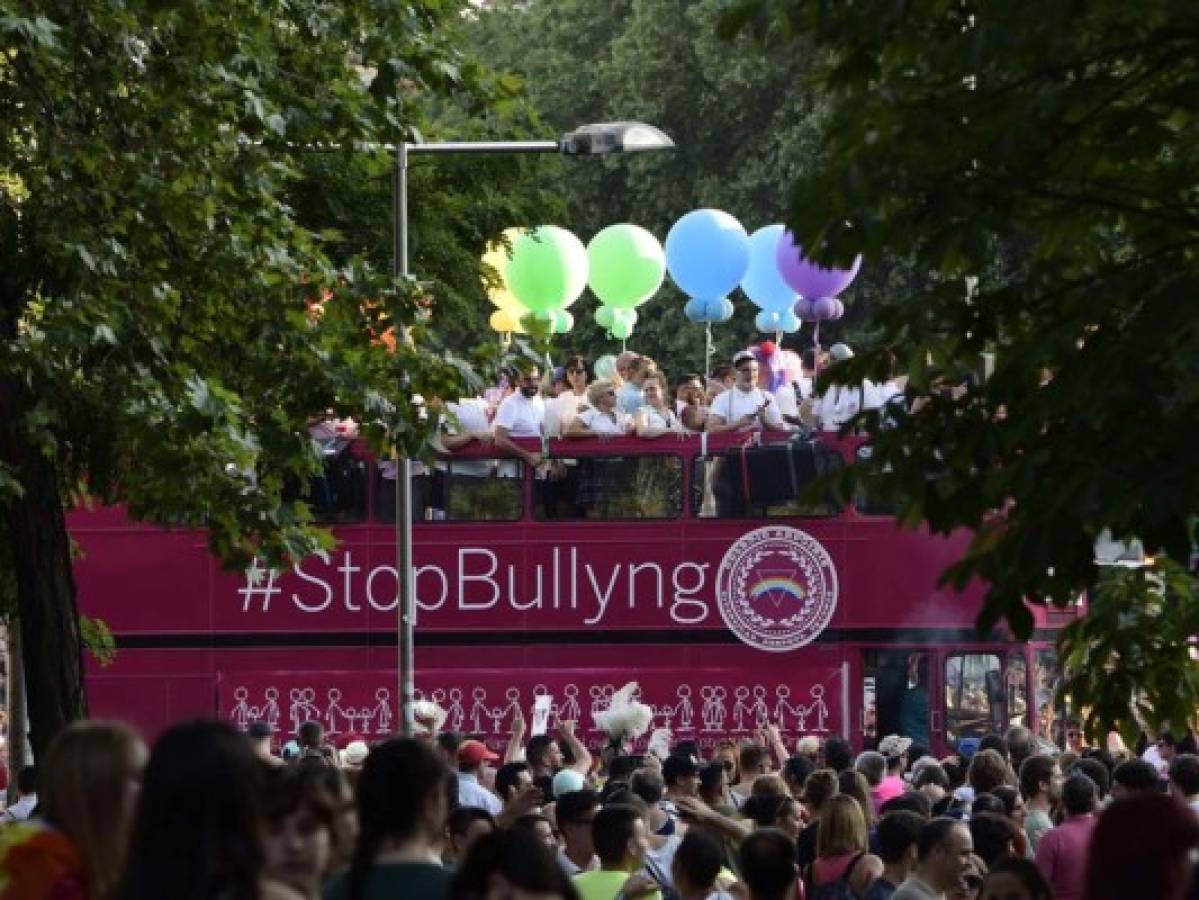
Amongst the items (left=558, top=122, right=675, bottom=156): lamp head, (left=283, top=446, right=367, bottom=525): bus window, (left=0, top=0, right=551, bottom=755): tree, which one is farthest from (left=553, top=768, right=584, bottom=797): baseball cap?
(left=283, top=446, right=367, bottom=525): bus window

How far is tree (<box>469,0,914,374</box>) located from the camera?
53938mm

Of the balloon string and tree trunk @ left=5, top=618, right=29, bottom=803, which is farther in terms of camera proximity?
the balloon string

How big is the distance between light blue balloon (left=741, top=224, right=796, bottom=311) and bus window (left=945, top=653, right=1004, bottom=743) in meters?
4.01

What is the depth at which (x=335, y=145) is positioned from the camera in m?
19.2

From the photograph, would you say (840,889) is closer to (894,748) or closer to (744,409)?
(894,748)

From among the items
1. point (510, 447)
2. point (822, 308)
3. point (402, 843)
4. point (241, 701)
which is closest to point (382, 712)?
point (241, 701)

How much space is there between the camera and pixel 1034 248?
10117 mm

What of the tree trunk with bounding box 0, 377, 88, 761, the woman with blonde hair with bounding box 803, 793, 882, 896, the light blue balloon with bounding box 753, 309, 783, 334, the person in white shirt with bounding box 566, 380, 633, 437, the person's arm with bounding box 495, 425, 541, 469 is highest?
the light blue balloon with bounding box 753, 309, 783, 334

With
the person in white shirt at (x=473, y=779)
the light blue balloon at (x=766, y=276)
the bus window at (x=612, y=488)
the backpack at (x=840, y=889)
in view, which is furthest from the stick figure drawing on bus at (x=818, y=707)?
the backpack at (x=840, y=889)

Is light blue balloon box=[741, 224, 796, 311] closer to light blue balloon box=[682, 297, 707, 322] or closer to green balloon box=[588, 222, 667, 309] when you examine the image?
light blue balloon box=[682, 297, 707, 322]

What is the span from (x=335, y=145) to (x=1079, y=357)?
10610mm

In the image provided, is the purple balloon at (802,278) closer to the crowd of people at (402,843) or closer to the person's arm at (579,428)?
the person's arm at (579,428)

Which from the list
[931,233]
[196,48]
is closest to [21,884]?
[931,233]

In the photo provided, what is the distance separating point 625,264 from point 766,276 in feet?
5.59
